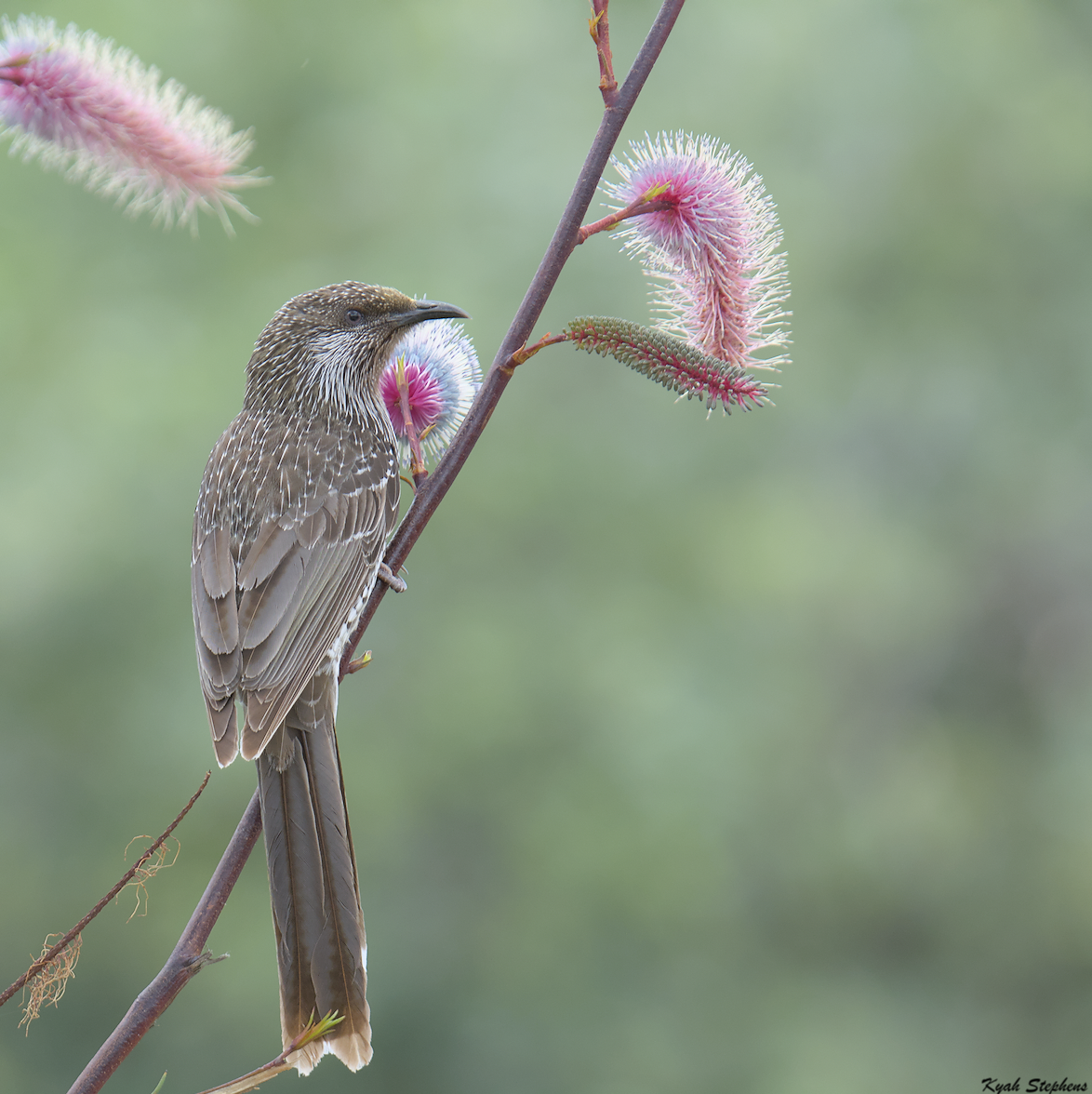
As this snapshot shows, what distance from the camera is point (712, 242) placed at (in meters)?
1.83

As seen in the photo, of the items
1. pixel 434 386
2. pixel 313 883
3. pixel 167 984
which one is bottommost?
pixel 167 984

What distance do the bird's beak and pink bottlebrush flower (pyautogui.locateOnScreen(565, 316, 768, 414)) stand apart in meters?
0.74

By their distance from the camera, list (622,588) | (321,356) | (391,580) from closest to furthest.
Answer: (391,580) < (321,356) < (622,588)

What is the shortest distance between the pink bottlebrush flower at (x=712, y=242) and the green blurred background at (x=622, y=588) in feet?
19.5

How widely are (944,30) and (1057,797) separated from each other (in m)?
6.31

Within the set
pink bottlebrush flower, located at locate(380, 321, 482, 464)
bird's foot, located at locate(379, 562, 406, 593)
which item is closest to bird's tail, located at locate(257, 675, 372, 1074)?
bird's foot, located at locate(379, 562, 406, 593)

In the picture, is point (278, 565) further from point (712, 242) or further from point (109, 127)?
point (109, 127)

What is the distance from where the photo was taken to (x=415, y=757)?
27.6 ft

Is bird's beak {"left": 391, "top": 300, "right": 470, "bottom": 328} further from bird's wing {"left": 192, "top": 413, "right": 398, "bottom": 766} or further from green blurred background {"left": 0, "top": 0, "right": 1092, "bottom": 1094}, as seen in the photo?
green blurred background {"left": 0, "top": 0, "right": 1092, "bottom": 1094}

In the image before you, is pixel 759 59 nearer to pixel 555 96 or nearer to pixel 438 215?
pixel 555 96

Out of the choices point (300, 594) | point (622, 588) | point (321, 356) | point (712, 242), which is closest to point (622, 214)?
point (712, 242)

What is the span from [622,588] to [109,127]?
824cm

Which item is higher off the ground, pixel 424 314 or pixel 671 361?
pixel 424 314

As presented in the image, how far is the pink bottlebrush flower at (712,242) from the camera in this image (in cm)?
179
